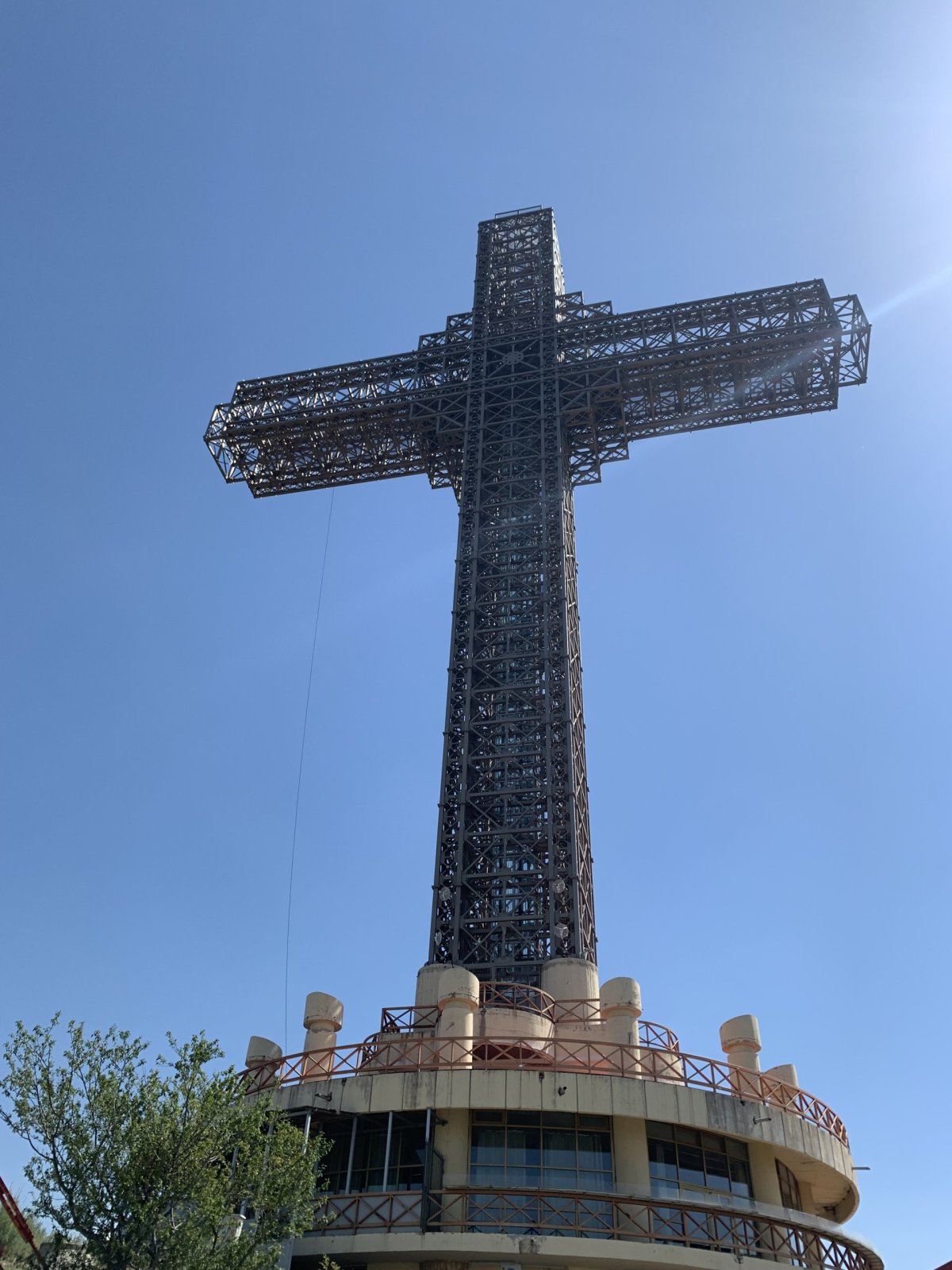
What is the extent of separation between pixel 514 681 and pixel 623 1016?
1556 cm

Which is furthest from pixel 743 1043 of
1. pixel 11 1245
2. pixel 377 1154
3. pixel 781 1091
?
pixel 11 1245

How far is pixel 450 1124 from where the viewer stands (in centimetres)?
2769

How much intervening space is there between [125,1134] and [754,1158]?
15.4m

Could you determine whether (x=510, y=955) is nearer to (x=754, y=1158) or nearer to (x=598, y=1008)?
(x=598, y=1008)

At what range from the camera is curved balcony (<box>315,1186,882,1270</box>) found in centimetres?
2622

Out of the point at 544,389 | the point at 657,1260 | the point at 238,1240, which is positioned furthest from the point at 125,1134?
the point at 544,389

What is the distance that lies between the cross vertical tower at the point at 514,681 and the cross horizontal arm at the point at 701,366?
6.29ft

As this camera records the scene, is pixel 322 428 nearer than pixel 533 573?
No

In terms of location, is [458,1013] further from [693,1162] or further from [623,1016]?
[693,1162]

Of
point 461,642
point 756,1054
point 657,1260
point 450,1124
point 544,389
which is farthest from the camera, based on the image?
point 544,389

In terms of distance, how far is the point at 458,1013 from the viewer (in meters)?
29.5

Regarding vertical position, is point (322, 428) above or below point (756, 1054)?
above

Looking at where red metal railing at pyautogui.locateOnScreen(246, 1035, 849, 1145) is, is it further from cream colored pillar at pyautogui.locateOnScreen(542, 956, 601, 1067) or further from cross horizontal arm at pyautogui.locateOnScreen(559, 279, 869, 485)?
cross horizontal arm at pyautogui.locateOnScreen(559, 279, 869, 485)

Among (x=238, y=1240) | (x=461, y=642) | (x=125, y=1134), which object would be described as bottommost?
(x=238, y=1240)
